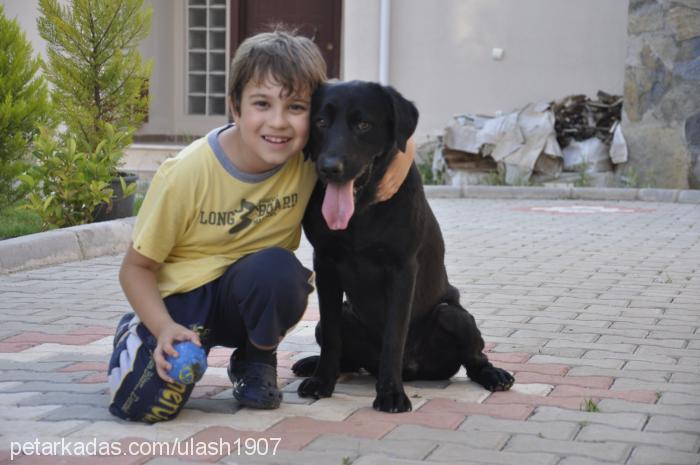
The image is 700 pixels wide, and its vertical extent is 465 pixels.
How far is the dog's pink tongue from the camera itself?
347 cm

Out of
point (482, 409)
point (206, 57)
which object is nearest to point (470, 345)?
point (482, 409)

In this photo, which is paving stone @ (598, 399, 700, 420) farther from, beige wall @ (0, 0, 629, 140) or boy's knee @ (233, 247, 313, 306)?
beige wall @ (0, 0, 629, 140)

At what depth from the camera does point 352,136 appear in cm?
349

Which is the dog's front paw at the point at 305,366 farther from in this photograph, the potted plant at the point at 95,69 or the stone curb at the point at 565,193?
the stone curb at the point at 565,193

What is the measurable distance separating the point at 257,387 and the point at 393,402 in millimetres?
462

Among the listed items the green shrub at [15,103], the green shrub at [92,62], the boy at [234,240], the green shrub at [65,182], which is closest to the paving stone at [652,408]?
the boy at [234,240]

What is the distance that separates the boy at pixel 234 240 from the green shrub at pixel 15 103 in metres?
4.16

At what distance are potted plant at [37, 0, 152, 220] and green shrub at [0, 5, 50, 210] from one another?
438 millimetres

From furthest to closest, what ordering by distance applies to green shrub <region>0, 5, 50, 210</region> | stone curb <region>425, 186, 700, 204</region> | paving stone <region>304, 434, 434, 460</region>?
stone curb <region>425, 186, 700, 204</region>, green shrub <region>0, 5, 50, 210</region>, paving stone <region>304, 434, 434, 460</region>

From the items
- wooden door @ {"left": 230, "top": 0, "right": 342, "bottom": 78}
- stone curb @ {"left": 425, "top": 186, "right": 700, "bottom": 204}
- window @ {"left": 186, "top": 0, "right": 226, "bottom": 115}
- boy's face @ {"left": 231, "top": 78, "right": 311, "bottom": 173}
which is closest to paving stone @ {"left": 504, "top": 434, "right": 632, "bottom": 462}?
boy's face @ {"left": 231, "top": 78, "right": 311, "bottom": 173}

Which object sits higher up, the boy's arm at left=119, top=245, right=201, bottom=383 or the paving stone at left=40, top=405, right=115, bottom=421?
the boy's arm at left=119, top=245, right=201, bottom=383

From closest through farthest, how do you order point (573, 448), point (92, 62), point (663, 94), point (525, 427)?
point (573, 448), point (525, 427), point (92, 62), point (663, 94)

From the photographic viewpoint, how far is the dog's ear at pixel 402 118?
141 inches

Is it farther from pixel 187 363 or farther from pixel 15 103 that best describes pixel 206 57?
pixel 187 363
